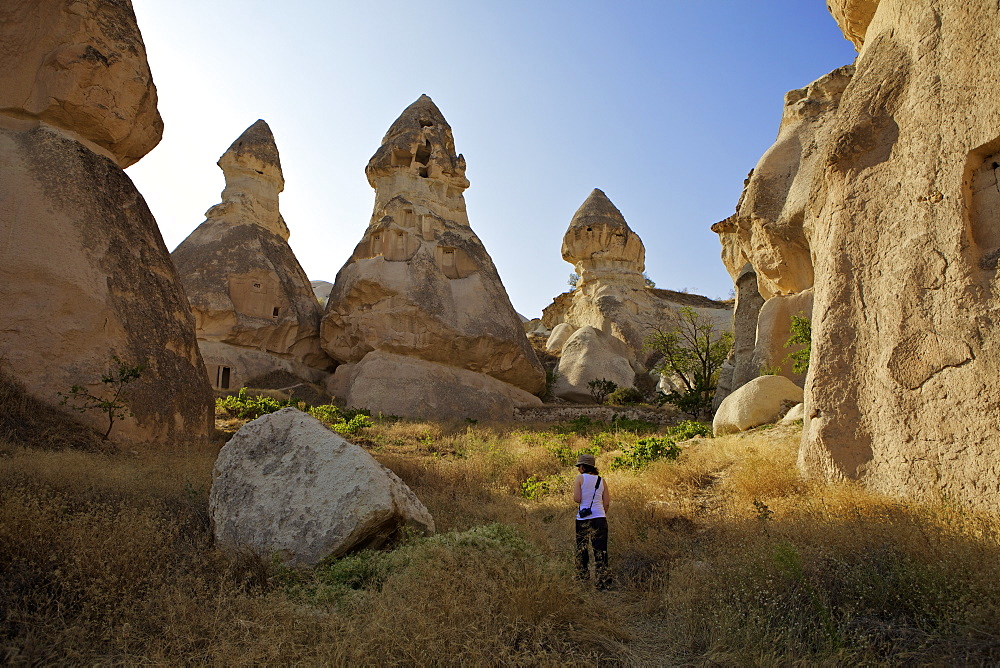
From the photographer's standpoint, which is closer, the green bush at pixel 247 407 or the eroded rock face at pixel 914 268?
the eroded rock face at pixel 914 268

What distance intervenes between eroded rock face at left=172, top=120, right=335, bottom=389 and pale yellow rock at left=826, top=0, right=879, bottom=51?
46.8 feet

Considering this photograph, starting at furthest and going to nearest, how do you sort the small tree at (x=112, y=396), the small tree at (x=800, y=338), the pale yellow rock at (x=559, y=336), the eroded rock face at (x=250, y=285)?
the pale yellow rock at (x=559, y=336) < the eroded rock face at (x=250, y=285) < the small tree at (x=800, y=338) < the small tree at (x=112, y=396)

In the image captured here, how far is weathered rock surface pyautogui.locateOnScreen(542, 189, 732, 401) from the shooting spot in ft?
79.7

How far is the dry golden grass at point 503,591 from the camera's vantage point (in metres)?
2.70

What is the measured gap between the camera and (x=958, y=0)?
4.78 meters

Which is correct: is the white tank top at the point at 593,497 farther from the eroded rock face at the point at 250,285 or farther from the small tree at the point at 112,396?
the eroded rock face at the point at 250,285

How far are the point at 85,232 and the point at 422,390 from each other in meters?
8.37

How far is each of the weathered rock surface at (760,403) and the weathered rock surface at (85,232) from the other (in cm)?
723

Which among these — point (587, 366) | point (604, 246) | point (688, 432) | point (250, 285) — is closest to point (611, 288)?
point (604, 246)

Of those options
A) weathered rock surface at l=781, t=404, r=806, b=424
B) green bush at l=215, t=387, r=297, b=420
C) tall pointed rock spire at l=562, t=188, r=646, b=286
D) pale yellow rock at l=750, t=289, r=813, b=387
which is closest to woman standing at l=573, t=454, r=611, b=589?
weathered rock surface at l=781, t=404, r=806, b=424

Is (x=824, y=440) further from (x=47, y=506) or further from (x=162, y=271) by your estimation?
(x=162, y=271)

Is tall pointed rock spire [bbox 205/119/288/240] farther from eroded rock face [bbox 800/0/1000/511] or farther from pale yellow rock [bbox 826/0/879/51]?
eroded rock face [bbox 800/0/1000/511]

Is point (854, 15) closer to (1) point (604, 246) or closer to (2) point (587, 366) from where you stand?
Answer: (2) point (587, 366)

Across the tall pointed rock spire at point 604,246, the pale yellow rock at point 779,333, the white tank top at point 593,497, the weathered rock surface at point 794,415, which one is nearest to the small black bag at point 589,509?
the white tank top at point 593,497
